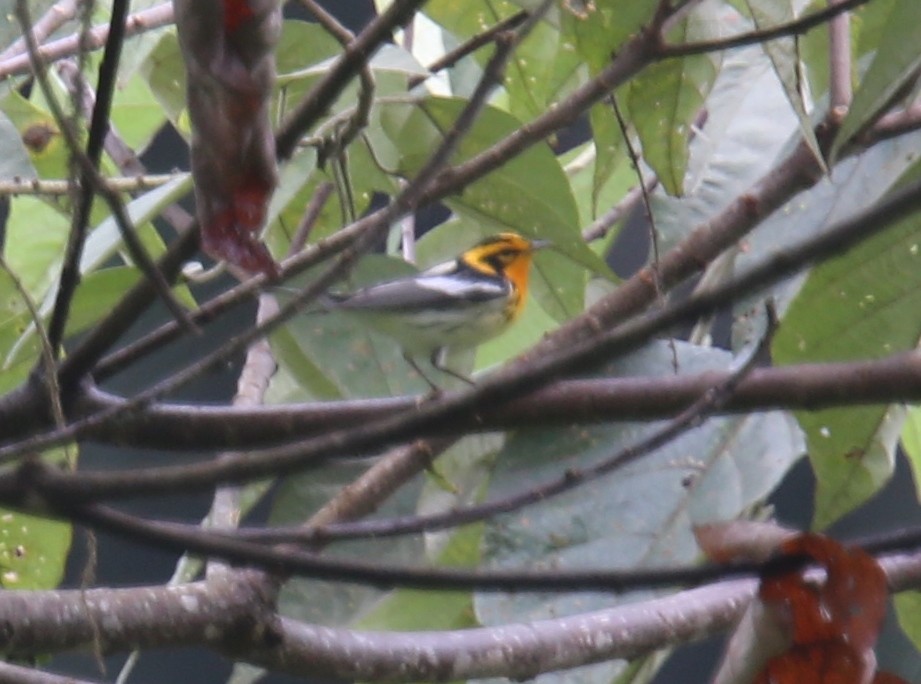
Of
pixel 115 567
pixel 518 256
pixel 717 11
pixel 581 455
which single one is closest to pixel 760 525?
pixel 581 455

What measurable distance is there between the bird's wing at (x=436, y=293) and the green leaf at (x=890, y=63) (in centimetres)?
107

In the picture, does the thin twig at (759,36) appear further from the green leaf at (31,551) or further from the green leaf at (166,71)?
the green leaf at (31,551)

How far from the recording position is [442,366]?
5.81 ft

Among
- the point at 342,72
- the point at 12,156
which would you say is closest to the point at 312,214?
the point at 12,156

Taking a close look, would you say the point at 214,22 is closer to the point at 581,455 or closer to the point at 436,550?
the point at 581,455

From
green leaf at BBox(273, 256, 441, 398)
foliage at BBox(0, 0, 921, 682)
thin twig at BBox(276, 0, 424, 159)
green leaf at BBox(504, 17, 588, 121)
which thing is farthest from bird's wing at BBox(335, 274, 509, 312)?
thin twig at BBox(276, 0, 424, 159)

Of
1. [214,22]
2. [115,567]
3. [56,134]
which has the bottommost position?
[115,567]

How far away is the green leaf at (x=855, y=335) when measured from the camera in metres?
1.03

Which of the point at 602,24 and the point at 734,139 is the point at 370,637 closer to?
the point at 602,24

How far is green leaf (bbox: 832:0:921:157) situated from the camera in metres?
0.85

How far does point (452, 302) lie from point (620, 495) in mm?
1042

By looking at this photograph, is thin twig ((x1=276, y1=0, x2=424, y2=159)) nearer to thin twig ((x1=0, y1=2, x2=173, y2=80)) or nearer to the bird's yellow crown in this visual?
thin twig ((x1=0, y1=2, x2=173, y2=80))

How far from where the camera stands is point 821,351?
3.42 ft

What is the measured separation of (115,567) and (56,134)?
1495 mm
